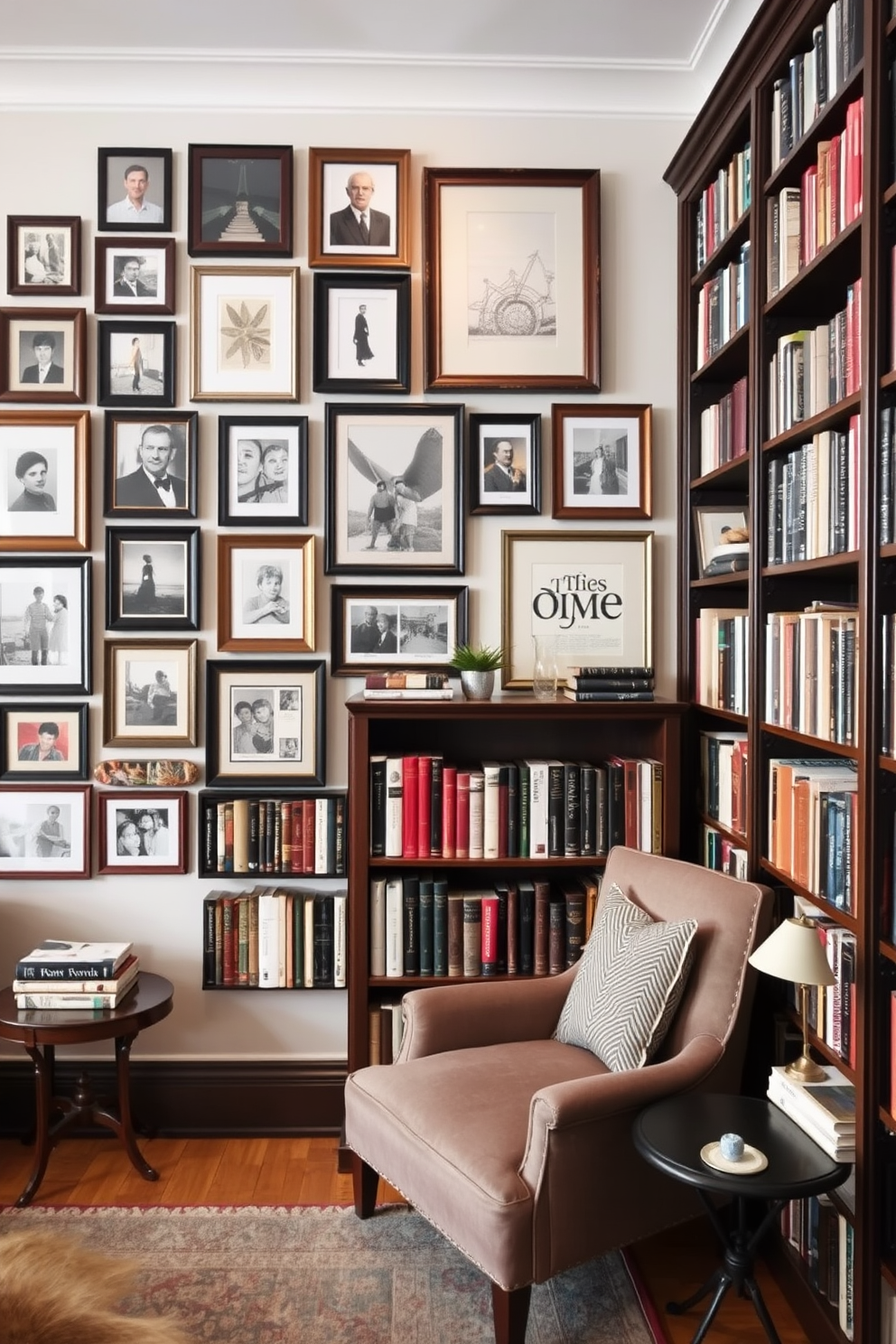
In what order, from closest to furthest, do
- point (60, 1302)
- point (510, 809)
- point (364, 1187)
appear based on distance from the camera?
1. point (60, 1302)
2. point (364, 1187)
3. point (510, 809)

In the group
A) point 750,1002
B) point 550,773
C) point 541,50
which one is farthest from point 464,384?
point 750,1002

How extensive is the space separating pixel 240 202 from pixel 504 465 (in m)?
1.14

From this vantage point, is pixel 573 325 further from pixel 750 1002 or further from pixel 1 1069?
pixel 1 1069

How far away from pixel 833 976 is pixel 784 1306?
944 millimetres

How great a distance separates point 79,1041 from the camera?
261 cm

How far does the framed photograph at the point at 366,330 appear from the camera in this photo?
10.0 feet

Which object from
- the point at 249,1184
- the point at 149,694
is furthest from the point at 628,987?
the point at 149,694

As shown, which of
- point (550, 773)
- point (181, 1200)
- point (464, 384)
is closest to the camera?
point (181, 1200)

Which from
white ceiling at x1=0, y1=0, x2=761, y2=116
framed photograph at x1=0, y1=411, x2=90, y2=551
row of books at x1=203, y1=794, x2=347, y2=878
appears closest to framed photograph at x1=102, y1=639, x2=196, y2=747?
row of books at x1=203, y1=794, x2=347, y2=878

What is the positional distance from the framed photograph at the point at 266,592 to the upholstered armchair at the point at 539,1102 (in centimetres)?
118

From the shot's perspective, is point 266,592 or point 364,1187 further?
point 266,592

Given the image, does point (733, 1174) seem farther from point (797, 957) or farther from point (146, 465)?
point (146, 465)

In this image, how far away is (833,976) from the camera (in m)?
1.88

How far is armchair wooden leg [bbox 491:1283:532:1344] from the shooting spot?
1.95m
